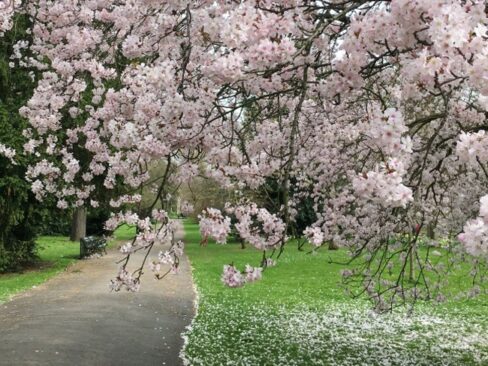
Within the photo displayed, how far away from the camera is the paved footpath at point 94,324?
22.0ft

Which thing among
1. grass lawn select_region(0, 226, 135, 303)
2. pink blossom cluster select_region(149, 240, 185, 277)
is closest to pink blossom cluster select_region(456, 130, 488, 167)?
pink blossom cluster select_region(149, 240, 185, 277)

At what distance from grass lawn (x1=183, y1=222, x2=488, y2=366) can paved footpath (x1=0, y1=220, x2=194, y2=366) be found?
0.41 m

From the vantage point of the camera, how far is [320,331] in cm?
896

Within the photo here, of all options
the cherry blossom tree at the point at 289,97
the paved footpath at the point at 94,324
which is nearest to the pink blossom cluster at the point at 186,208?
the cherry blossom tree at the point at 289,97

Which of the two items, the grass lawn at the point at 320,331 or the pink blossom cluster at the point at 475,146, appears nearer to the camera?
the pink blossom cluster at the point at 475,146

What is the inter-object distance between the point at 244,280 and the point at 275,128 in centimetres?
292

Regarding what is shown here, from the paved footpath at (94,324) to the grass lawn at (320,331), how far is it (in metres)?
0.41

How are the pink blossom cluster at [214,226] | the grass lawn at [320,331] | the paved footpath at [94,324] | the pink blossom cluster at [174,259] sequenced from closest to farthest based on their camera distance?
the pink blossom cluster at [214,226] → the pink blossom cluster at [174,259] → the paved footpath at [94,324] → the grass lawn at [320,331]

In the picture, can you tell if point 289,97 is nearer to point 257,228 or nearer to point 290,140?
point 257,228

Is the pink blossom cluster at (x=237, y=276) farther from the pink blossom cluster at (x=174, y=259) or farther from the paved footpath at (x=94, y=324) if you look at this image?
the paved footpath at (x=94, y=324)

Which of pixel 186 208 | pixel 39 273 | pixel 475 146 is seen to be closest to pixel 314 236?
pixel 475 146

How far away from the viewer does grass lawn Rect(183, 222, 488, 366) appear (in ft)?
24.2

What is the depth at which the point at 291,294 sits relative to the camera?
13.0 meters

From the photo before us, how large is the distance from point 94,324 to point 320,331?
11.3 ft
